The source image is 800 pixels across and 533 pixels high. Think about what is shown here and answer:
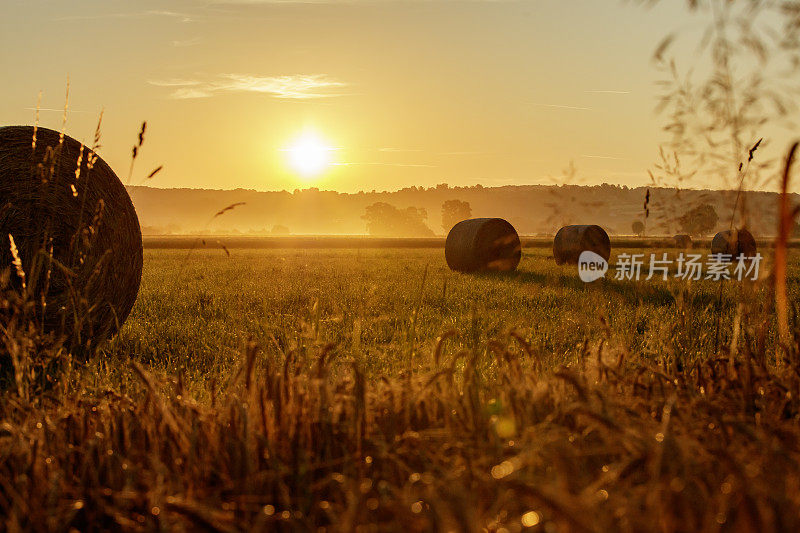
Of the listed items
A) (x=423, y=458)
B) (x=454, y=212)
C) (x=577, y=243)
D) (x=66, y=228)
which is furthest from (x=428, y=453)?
(x=454, y=212)

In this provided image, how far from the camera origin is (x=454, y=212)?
158625 mm

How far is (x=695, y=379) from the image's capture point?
3.24 m

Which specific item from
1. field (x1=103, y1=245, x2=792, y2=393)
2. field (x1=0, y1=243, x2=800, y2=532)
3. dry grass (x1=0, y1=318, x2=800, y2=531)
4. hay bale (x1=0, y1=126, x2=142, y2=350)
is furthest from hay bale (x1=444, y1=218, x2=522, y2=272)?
dry grass (x1=0, y1=318, x2=800, y2=531)

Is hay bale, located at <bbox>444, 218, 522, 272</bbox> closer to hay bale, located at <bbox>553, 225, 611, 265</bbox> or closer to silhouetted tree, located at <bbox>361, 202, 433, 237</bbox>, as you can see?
hay bale, located at <bbox>553, 225, 611, 265</bbox>

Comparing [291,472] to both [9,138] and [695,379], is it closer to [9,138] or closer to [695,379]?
[695,379]

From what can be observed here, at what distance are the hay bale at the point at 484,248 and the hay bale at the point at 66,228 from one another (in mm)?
11642

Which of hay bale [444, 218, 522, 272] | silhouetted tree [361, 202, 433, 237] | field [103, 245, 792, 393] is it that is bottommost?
field [103, 245, 792, 393]

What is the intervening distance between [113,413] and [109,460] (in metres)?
0.78

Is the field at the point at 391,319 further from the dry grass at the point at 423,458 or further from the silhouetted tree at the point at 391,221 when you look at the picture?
the silhouetted tree at the point at 391,221

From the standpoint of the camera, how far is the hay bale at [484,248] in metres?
17.8

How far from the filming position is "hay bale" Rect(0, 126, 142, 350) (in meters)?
6.25

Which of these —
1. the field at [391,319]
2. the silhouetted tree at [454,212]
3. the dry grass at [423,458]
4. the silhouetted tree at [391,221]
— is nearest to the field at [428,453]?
the dry grass at [423,458]

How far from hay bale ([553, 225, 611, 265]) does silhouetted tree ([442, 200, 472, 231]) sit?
132670 millimetres

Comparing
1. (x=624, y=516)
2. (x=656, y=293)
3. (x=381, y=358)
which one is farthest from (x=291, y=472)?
(x=656, y=293)
